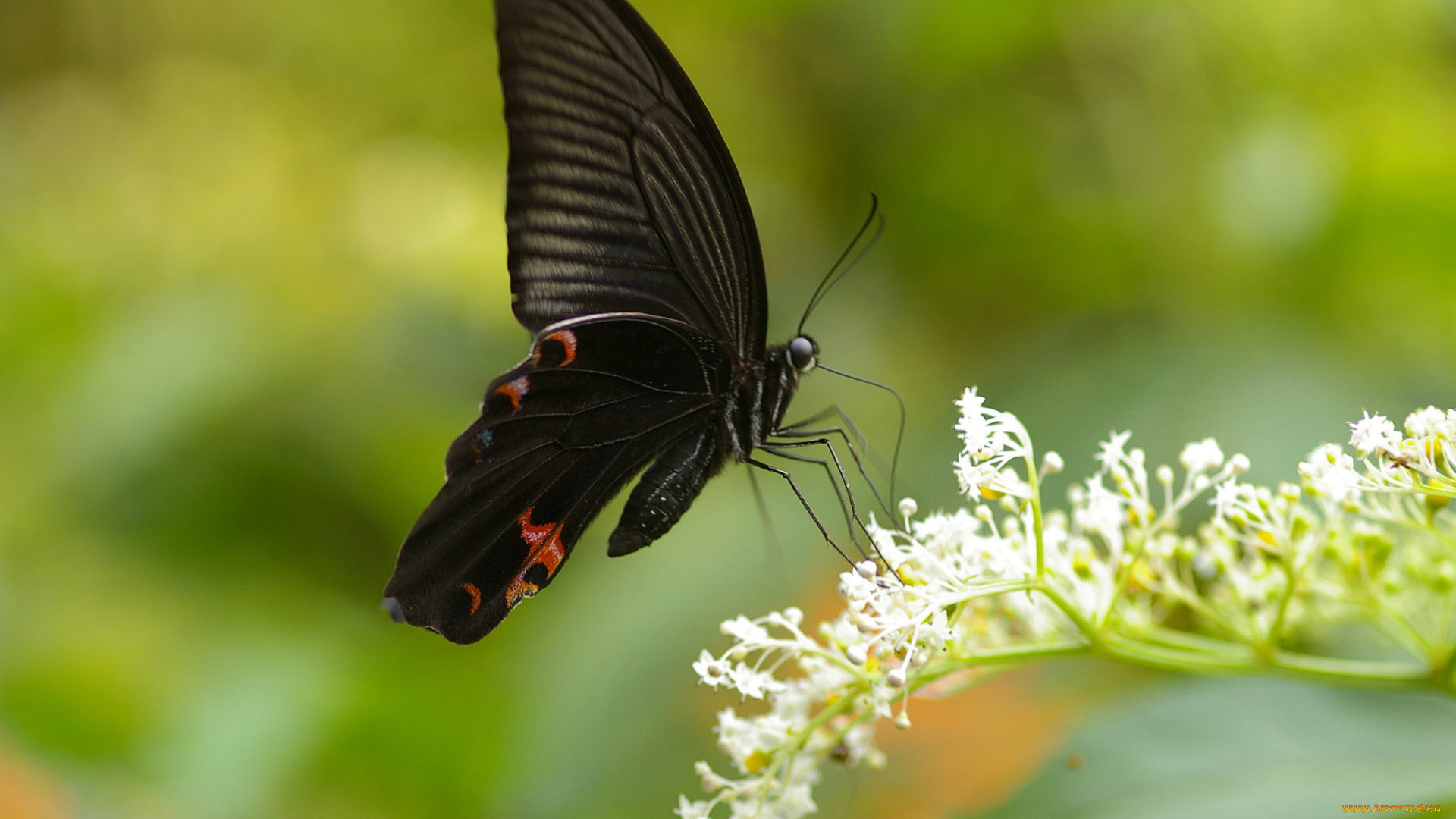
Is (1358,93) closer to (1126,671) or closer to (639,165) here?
(1126,671)

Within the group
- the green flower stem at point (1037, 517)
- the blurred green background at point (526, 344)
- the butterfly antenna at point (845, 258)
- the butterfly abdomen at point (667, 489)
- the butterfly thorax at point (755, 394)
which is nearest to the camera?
the green flower stem at point (1037, 517)

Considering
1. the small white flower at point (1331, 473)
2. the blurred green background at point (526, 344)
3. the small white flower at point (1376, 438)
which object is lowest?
the blurred green background at point (526, 344)

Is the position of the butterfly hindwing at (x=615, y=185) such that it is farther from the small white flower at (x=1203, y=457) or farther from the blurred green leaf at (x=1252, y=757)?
the blurred green leaf at (x=1252, y=757)

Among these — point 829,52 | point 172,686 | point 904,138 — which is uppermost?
point 829,52

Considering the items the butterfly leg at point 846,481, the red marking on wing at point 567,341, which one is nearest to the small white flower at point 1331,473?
the butterfly leg at point 846,481

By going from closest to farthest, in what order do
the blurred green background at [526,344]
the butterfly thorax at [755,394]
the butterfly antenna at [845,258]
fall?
1. the butterfly thorax at [755,394]
2. the butterfly antenna at [845,258]
3. the blurred green background at [526,344]

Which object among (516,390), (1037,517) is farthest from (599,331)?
(1037,517)

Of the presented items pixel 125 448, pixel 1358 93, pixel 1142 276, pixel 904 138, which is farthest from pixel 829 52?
pixel 125 448
